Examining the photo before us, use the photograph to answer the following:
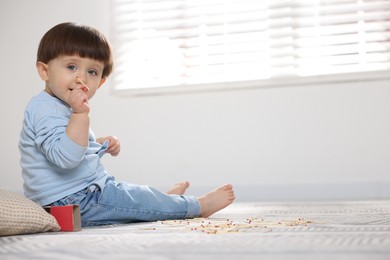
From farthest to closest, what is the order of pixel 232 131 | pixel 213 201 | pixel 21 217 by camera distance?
1. pixel 232 131
2. pixel 213 201
3. pixel 21 217

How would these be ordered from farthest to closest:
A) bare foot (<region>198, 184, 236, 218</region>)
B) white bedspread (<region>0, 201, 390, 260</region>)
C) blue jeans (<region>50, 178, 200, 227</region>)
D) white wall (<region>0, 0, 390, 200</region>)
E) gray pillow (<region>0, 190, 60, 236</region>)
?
white wall (<region>0, 0, 390, 200</region>), bare foot (<region>198, 184, 236, 218</region>), blue jeans (<region>50, 178, 200, 227</region>), gray pillow (<region>0, 190, 60, 236</region>), white bedspread (<region>0, 201, 390, 260</region>)

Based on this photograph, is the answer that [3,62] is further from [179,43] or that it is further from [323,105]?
[323,105]

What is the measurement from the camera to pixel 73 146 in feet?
4.63

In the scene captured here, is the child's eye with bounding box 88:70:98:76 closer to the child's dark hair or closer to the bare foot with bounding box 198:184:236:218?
the child's dark hair

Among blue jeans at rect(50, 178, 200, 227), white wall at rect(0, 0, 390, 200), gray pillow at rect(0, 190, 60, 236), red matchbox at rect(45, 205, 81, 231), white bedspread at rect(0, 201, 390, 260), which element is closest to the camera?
white bedspread at rect(0, 201, 390, 260)

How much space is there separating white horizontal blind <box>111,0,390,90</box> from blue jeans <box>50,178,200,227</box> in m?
1.71

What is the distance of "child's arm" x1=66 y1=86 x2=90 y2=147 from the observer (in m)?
1.41

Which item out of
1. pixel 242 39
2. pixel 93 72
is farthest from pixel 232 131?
pixel 93 72

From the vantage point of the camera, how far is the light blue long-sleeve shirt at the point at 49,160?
145 cm

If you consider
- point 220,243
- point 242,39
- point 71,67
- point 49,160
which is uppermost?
point 242,39

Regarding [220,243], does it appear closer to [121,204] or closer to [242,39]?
[121,204]

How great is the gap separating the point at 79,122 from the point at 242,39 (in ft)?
6.56

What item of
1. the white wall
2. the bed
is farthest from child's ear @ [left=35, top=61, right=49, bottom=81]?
the white wall

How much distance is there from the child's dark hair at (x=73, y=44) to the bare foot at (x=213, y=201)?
47 centimetres
